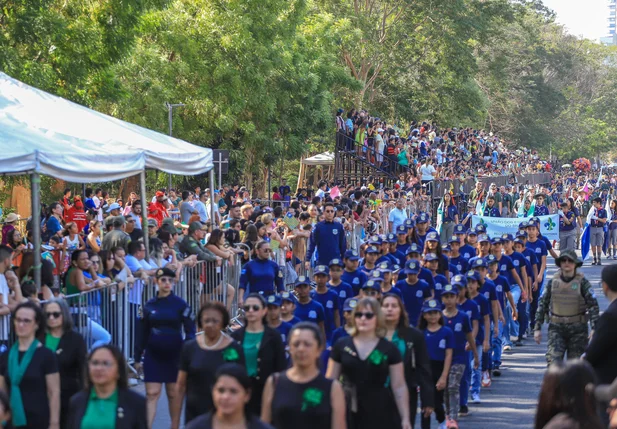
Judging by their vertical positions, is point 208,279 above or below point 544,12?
below

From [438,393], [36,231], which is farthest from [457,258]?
[36,231]

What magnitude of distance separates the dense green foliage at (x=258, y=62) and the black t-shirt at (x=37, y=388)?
12147 mm

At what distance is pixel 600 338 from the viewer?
8445mm

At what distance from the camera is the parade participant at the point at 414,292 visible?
12.2 meters

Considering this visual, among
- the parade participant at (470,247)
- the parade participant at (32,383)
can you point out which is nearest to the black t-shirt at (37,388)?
the parade participant at (32,383)

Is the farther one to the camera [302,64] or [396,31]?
[396,31]

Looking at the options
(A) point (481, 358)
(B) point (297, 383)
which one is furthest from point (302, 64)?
(B) point (297, 383)

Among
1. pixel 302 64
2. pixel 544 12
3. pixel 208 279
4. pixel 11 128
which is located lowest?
pixel 208 279

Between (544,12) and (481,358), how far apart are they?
76.4 meters

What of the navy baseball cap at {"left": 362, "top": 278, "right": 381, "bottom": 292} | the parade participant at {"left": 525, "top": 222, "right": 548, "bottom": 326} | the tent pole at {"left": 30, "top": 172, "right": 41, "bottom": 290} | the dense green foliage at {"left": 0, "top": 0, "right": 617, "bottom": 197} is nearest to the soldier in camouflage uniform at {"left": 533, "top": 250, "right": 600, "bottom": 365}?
the navy baseball cap at {"left": 362, "top": 278, "right": 381, "bottom": 292}

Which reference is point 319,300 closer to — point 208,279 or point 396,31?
point 208,279

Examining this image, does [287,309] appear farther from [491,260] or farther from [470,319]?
[491,260]

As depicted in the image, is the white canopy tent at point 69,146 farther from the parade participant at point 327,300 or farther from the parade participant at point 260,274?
the parade participant at point 327,300

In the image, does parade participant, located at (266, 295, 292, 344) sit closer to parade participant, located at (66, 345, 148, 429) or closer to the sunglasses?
the sunglasses
